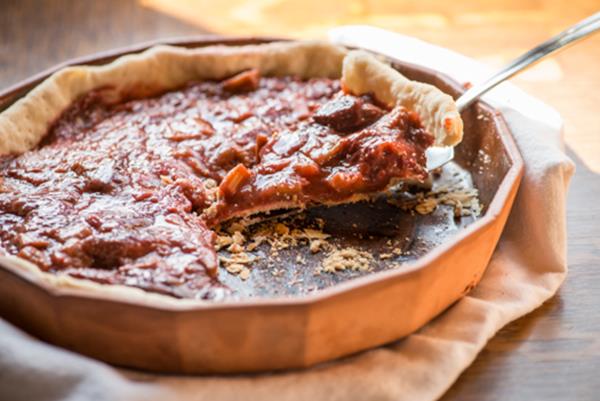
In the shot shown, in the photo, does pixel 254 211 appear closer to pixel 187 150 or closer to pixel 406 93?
pixel 187 150

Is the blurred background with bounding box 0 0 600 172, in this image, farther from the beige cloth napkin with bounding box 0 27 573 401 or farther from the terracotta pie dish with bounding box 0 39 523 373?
the beige cloth napkin with bounding box 0 27 573 401

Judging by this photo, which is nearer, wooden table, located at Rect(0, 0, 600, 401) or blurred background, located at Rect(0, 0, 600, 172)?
wooden table, located at Rect(0, 0, 600, 401)

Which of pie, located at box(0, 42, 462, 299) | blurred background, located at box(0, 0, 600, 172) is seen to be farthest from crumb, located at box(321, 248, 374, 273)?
blurred background, located at box(0, 0, 600, 172)

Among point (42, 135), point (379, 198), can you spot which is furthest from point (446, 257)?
point (42, 135)

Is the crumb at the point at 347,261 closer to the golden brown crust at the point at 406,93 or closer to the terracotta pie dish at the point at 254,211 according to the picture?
the terracotta pie dish at the point at 254,211

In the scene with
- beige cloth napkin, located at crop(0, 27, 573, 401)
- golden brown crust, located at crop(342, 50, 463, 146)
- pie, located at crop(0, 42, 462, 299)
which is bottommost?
beige cloth napkin, located at crop(0, 27, 573, 401)

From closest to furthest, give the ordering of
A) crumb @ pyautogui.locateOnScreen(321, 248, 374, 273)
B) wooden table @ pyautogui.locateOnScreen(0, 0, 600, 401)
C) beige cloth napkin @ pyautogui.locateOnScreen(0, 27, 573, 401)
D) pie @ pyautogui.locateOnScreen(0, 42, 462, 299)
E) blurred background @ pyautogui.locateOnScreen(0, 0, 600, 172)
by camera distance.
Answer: beige cloth napkin @ pyautogui.locateOnScreen(0, 27, 573, 401)
pie @ pyautogui.locateOnScreen(0, 42, 462, 299)
crumb @ pyautogui.locateOnScreen(321, 248, 374, 273)
wooden table @ pyautogui.locateOnScreen(0, 0, 600, 401)
blurred background @ pyautogui.locateOnScreen(0, 0, 600, 172)

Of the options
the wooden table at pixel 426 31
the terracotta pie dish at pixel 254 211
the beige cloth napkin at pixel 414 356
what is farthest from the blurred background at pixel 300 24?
the beige cloth napkin at pixel 414 356
